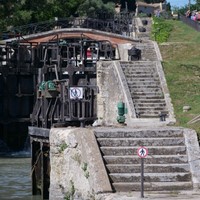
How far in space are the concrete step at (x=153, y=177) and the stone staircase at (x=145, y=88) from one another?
1217cm

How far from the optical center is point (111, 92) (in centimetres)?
3628

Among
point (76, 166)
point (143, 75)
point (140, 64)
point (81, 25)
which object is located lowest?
point (76, 166)

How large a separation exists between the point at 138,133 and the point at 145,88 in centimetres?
1445

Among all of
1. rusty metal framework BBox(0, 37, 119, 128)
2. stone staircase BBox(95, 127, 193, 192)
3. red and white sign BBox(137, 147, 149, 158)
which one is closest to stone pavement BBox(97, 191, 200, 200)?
stone staircase BBox(95, 127, 193, 192)

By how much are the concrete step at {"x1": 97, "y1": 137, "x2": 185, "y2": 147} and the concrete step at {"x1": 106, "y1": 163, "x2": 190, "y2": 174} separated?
0.76 m

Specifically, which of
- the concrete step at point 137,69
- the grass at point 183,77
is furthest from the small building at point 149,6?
the concrete step at point 137,69

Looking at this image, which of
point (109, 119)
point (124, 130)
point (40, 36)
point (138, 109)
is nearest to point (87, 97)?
point (138, 109)

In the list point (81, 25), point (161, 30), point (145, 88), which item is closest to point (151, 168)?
point (145, 88)

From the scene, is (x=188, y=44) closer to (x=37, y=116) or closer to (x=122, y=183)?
(x=37, y=116)

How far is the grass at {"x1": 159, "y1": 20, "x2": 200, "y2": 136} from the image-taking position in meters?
29.9

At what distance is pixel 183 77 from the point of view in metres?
36.0

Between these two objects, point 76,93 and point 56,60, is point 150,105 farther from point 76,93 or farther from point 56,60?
point 56,60

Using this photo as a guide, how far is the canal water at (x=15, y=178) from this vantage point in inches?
1013

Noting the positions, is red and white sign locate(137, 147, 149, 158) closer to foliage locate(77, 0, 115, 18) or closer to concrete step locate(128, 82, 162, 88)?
concrete step locate(128, 82, 162, 88)
